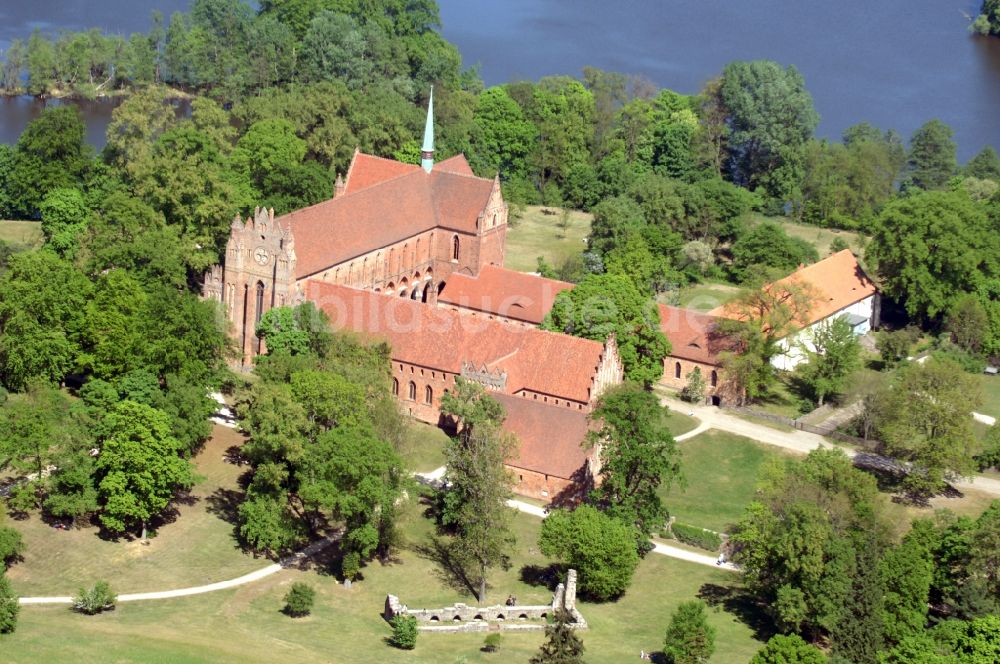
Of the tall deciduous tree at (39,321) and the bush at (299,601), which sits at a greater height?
the tall deciduous tree at (39,321)

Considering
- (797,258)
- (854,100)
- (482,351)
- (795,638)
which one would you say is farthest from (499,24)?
(795,638)

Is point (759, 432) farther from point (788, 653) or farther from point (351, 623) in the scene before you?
point (351, 623)

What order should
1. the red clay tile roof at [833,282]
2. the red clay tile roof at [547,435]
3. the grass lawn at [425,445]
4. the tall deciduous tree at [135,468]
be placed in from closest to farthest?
the tall deciduous tree at [135,468] → the red clay tile roof at [547,435] → the grass lawn at [425,445] → the red clay tile roof at [833,282]

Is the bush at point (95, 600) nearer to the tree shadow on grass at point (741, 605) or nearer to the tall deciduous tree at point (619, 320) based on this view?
the tree shadow on grass at point (741, 605)

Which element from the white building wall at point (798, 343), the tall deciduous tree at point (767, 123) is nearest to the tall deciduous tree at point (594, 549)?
the white building wall at point (798, 343)

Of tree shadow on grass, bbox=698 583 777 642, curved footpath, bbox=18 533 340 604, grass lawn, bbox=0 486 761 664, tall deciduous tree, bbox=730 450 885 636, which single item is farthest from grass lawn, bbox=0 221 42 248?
tall deciduous tree, bbox=730 450 885 636

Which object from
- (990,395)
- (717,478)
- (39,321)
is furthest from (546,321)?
(990,395)

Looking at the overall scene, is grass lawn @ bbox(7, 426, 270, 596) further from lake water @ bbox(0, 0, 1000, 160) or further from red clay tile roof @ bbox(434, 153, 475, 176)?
lake water @ bbox(0, 0, 1000, 160)

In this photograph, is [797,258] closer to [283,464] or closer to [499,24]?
[283,464]
